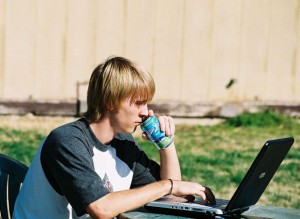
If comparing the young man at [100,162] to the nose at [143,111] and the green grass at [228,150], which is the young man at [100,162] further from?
the green grass at [228,150]

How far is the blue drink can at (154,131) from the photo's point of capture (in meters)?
3.69

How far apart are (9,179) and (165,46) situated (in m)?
4.88

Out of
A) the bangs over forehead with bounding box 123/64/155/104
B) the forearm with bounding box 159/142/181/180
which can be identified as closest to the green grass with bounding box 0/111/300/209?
the forearm with bounding box 159/142/181/180

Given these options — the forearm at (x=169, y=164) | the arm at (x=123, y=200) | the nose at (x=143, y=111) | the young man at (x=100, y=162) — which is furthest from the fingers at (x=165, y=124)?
the arm at (x=123, y=200)

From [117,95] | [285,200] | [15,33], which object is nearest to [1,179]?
[117,95]

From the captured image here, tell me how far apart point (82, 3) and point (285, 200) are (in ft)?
10.5

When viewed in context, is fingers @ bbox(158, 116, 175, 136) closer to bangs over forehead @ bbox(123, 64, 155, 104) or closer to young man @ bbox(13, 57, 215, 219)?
young man @ bbox(13, 57, 215, 219)

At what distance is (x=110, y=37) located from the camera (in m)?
8.65

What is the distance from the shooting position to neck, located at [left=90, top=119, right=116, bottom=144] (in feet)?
12.0

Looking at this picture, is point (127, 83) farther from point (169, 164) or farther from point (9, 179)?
point (9, 179)

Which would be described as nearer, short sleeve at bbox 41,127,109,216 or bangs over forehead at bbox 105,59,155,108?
short sleeve at bbox 41,127,109,216

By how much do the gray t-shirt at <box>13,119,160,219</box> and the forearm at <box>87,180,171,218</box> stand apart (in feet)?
0.09

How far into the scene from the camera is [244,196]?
133 inches

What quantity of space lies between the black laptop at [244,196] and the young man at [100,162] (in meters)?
0.09
